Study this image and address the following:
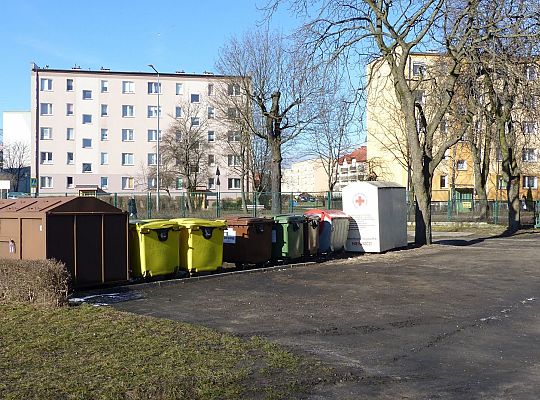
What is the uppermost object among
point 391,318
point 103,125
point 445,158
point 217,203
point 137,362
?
point 103,125

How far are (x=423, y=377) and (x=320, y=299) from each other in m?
5.10

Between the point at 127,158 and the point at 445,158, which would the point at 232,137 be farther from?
the point at 445,158

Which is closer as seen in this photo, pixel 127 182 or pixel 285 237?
pixel 285 237

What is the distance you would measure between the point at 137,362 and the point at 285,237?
10594 mm

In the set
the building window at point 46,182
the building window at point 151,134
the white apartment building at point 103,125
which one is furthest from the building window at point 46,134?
the building window at point 151,134

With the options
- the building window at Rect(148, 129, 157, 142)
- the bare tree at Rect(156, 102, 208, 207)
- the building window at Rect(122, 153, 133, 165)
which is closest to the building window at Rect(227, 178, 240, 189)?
the bare tree at Rect(156, 102, 208, 207)

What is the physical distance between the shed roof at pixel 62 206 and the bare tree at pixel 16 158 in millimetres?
77826

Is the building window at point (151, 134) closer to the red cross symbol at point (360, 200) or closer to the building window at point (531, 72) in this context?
the building window at point (531, 72)

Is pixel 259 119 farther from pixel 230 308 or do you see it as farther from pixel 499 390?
pixel 499 390

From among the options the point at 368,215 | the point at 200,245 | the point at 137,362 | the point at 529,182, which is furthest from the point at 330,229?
the point at 529,182

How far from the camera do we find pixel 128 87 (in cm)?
7500

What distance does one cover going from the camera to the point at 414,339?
845 cm

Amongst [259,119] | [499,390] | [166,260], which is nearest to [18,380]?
[499,390]

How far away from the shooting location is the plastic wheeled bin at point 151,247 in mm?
13273
